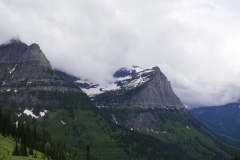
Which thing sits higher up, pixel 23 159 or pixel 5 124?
pixel 5 124

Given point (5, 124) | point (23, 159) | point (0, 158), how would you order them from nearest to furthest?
point (0, 158), point (23, 159), point (5, 124)

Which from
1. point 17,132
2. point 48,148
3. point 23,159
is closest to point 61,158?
point 48,148

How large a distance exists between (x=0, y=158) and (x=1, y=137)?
67.8 meters

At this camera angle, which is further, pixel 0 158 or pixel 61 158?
pixel 61 158

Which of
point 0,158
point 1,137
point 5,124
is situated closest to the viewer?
point 0,158

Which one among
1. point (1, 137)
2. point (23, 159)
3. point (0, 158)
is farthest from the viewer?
point (1, 137)

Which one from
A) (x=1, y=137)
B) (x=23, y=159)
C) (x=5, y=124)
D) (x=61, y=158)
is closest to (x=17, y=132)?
(x=5, y=124)

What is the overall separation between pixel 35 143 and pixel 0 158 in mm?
89783

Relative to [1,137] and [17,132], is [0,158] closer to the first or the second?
[1,137]

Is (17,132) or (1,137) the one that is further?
(17,132)

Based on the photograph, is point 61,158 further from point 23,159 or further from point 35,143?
point 23,159

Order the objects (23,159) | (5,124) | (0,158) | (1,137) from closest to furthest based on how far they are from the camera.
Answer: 1. (0,158)
2. (23,159)
3. (1,137)
4. (5,124)

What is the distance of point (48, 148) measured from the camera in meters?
185

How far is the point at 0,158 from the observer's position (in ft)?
333
